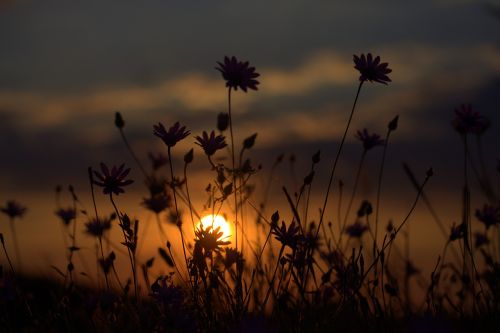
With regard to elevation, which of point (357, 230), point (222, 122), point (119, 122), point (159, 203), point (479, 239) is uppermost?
point (119, 122)

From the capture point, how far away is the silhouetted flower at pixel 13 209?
570 centimetres

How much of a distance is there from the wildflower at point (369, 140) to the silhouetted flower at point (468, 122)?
65cm

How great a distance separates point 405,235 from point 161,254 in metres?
1.79

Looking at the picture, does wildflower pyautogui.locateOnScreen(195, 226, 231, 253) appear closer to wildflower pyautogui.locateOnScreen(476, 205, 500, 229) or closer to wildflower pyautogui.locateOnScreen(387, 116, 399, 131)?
wildflower pyautogui.locateOnScreen(387, 116, 399, 131)

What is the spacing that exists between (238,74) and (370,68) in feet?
2.37

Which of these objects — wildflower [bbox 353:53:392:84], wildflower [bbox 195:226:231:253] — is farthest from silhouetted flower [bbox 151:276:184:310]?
wildflower [bbox 353:53:392:84]

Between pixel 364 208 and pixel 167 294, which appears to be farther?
pixel 364 208

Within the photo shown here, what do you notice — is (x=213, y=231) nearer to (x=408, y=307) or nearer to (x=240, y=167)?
(x=240, y=167)

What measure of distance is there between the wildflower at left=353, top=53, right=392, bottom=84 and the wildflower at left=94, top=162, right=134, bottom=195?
4.50 feet

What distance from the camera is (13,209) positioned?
18.8 feet

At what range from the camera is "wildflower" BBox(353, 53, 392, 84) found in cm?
396

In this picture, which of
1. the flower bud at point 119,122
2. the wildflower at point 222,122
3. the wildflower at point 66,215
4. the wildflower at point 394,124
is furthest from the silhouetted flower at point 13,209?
the wildflower at point 394,124

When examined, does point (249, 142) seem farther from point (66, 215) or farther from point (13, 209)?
point (13, 209)

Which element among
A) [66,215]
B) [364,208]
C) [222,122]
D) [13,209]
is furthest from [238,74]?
[13,209]
